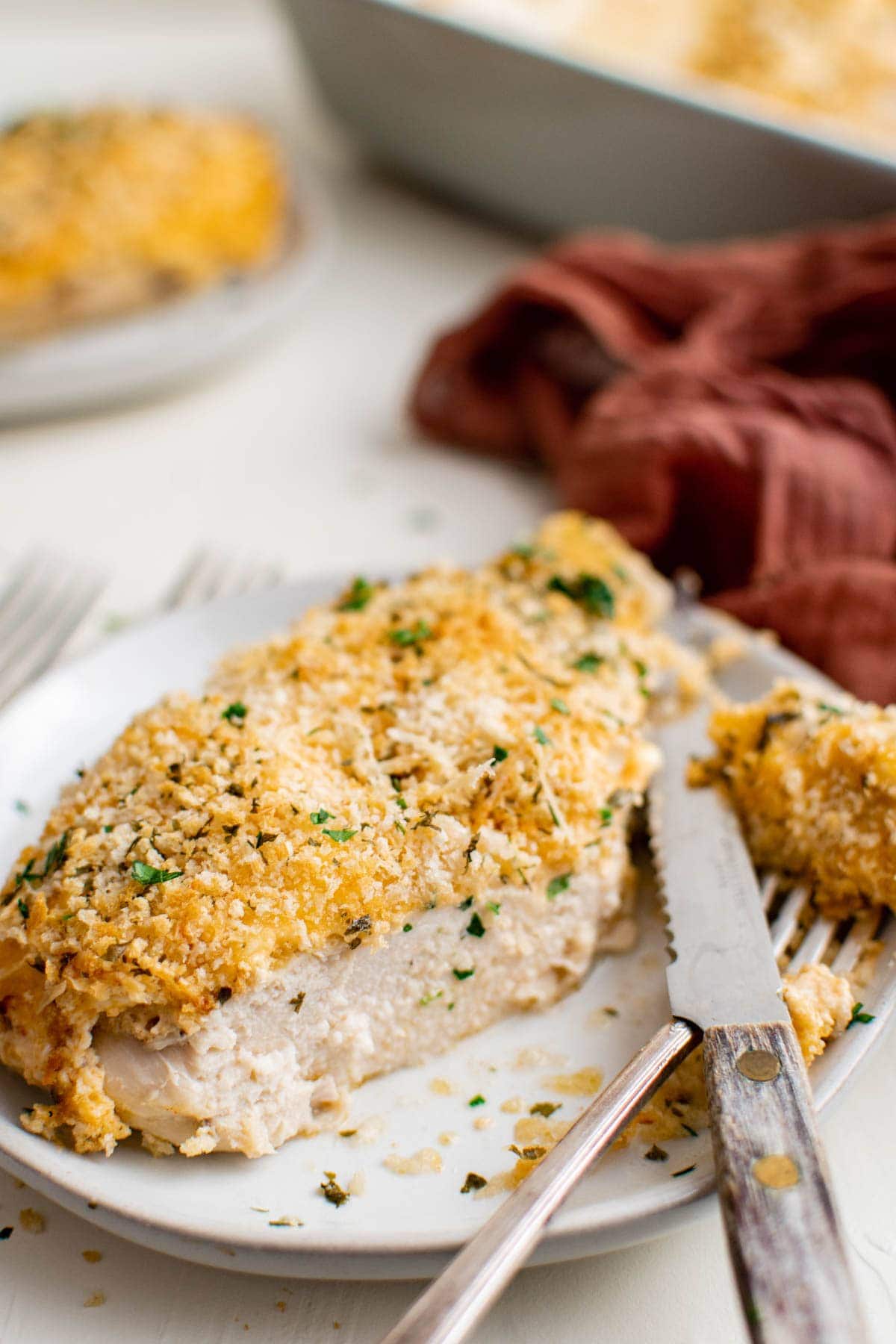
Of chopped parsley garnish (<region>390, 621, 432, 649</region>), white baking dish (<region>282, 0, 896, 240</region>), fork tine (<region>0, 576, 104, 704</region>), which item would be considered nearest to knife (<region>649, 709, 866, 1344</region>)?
chopped parsley garnish (<region>390, 621, 432, 649</region>)

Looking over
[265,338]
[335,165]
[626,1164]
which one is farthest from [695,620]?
[335,165]

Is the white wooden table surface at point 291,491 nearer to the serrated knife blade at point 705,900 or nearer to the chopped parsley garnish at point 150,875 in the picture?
the serrated knife blade at point 705,900

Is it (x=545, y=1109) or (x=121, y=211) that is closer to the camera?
(x=545, y=1109)

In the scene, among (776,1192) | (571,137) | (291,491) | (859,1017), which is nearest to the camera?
(776,1192)

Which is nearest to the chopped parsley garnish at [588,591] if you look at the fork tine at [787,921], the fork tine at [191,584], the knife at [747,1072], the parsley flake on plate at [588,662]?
the parsley flake on plate at [588,662]

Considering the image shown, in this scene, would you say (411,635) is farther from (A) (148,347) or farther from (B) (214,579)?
(A) (148,347)

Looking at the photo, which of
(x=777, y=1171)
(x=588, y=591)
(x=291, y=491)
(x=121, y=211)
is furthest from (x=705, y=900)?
(x=121, y=211)
